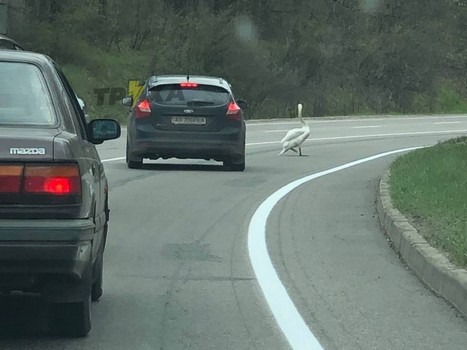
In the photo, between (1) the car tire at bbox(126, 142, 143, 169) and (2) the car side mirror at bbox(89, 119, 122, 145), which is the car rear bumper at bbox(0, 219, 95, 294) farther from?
(1) the car tire at bbox(126, 142, 143, 169)

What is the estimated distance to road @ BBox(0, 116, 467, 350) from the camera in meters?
7.29

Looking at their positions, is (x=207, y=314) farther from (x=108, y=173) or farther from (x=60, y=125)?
(x=108, y=173)

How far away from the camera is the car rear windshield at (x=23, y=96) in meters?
6.61

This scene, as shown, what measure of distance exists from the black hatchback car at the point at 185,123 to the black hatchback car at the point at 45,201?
42.2ft

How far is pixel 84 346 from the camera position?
689cm

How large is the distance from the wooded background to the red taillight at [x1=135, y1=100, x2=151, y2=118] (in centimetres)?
2121

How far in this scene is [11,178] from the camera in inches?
237

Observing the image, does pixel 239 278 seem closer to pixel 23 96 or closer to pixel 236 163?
pixel 23 96

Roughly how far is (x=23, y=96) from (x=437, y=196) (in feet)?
23.8

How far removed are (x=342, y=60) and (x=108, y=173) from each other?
39370 millimetres

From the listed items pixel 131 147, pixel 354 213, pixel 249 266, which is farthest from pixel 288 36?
pixel 249 266


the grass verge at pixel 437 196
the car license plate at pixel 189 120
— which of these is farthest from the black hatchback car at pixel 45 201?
the car license plate at pixel 189 120

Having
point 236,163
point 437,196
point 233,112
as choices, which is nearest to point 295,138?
point 236,163

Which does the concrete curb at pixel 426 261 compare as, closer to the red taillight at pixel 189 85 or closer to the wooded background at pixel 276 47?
the red taillight at pixel 189 85
